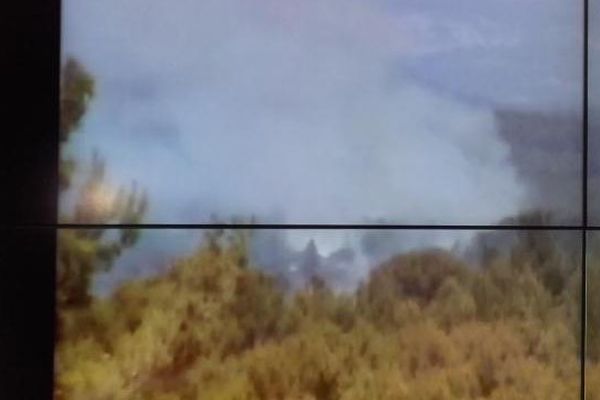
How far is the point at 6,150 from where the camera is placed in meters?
1.22

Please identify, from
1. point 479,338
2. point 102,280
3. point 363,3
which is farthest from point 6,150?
point 479,338

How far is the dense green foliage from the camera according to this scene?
1231 mm

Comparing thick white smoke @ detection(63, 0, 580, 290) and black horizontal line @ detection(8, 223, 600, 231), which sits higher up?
thick white smoke @ detection(63, 0, 580, 290)

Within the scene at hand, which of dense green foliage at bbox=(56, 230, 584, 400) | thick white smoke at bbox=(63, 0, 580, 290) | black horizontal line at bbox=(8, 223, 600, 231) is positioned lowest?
dense green foliage at bbox=(56, 230, 584, 400)

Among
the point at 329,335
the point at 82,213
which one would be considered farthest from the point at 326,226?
the point at 82,213

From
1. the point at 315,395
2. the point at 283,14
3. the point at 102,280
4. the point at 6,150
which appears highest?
the point at 283,14

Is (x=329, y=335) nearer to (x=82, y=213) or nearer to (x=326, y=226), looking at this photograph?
(x=326, y=226)

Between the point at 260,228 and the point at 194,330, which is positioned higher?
the point at 260,228

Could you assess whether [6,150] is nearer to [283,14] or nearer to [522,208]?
[283,14]

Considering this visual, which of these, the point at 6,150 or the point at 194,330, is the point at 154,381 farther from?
the point at 6,150

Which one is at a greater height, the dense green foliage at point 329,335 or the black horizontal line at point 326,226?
the black horizontal line at point 326,226

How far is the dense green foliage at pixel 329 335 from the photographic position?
123 cm

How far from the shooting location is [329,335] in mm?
1256

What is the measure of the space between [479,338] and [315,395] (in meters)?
0.23
